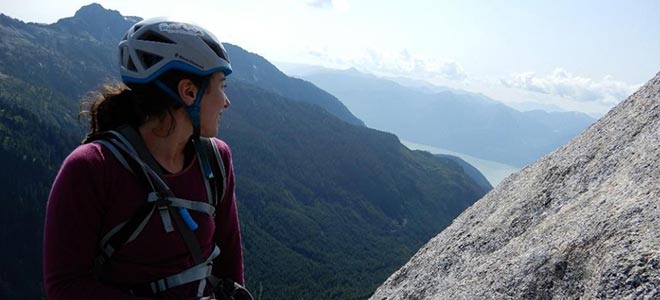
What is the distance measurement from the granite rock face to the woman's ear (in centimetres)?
423

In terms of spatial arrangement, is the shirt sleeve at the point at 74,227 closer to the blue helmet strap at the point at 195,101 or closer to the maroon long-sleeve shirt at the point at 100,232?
the maroon long-sleeve shirt at the point at 100,232

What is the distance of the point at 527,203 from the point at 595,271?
10.5 feet

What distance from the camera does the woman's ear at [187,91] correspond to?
154 inches

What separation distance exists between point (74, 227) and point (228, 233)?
1608mm

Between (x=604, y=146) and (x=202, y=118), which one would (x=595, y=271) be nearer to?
(x=604, y=146)

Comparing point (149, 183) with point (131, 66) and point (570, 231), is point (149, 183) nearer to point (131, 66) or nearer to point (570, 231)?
point (131, 66)

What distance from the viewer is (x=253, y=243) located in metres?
199

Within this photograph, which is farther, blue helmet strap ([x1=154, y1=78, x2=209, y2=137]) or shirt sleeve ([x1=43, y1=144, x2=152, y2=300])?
blue helmet strap ([x1=154, y1=78, x2=209, y2=137])

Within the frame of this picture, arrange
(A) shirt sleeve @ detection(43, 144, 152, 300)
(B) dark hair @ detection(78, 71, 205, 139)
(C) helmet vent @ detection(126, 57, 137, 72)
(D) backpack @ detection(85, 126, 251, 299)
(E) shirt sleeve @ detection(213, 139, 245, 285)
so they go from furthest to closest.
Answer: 1. (E) shirt sleeve @ detection(213, 139, 245, 285)
2. (C) helmet vent @ detection(126, 57, 137, 72)
3. (B) dark hair @ detection(78, 71, 205, 139)
4. (D) backpack @ detection(85, 126, 251, 299)
5. (A) shirt sleeve @ detection(43, 144, 152, 300)

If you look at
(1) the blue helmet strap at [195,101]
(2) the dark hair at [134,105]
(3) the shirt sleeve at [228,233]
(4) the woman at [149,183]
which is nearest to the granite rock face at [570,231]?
(3) the shirt sleeve at [228,233]

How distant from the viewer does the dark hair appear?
389 centimetres

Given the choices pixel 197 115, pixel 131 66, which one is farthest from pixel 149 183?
pixel 131 66

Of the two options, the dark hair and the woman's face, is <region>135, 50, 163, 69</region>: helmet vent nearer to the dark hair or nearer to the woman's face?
the dark hair

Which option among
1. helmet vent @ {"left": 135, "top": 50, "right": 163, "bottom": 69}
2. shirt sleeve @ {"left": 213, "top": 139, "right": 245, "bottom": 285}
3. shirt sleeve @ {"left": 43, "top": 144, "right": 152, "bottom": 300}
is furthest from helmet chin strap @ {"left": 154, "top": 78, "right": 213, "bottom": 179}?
shirt sleeve @ {"left": 43, "top": 144, "right": 152, "bottom": 300}
